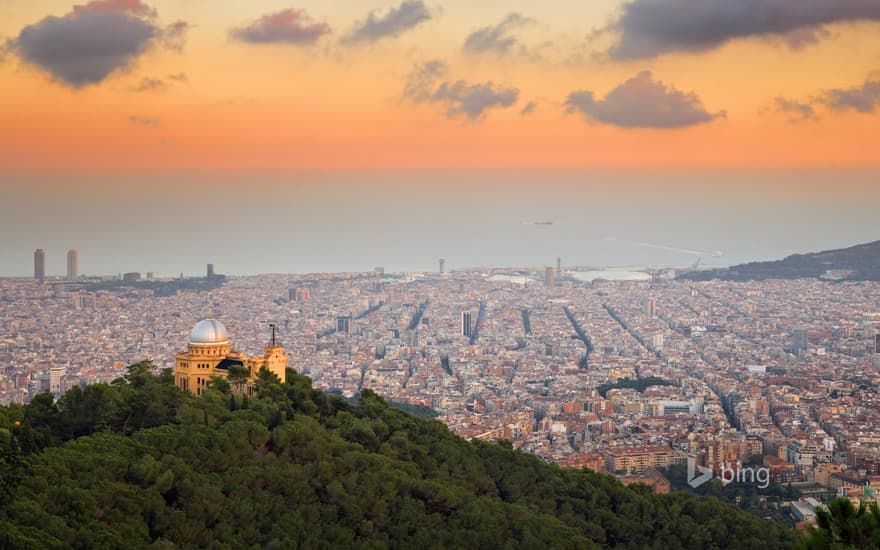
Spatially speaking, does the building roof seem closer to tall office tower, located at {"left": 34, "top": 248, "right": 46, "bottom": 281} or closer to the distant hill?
tall office tower, located at {"left": 34, "top": 248, "right": 46, "bottom": 281}

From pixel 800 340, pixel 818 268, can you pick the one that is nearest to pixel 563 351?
pixel 800 340

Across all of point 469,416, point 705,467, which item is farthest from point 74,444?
point 469,416

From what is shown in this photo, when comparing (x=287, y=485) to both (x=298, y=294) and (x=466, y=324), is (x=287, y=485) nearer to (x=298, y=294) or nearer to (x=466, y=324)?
(x=466, y=324)

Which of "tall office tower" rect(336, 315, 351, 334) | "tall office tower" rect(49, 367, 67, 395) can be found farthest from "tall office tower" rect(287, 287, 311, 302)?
"tall office tower" rect(49, 367, 67, 395)

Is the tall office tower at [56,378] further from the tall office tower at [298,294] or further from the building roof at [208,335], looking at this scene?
the tall office tower at [298,294]

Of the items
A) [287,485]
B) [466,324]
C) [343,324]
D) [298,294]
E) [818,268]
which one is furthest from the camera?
[818,268]
